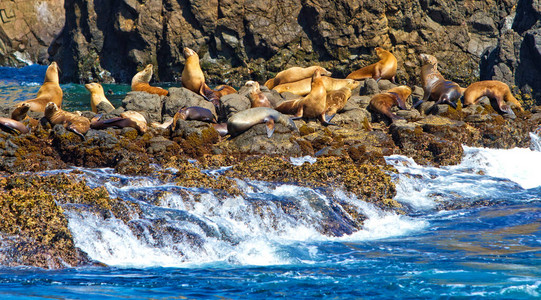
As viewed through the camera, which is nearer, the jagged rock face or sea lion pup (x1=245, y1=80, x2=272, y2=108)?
sea lion pup (x1=245, y1=80, x2=272, y2=108)

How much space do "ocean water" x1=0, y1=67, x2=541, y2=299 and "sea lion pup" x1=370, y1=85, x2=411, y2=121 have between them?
321 centimetres

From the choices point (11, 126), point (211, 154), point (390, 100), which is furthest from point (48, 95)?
point (390, 100)

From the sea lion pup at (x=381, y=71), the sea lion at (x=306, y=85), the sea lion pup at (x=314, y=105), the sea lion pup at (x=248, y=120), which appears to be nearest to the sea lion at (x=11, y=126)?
the sea lion pup at (x=248, y=120)

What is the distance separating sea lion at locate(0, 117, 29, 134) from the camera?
10.2m

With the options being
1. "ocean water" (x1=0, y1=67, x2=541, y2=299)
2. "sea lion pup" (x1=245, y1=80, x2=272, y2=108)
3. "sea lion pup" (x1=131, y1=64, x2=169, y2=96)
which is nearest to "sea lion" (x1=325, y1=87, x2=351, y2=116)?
"sea lion pup" (x1=245, y1=80, x2=272, y2=108)

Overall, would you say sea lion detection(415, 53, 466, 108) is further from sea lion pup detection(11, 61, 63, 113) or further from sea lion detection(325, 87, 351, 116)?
sea lion pup detection(11, 61, 63, 113)

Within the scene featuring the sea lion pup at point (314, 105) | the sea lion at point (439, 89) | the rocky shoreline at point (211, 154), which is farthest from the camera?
the sea lion at point (439, 89)

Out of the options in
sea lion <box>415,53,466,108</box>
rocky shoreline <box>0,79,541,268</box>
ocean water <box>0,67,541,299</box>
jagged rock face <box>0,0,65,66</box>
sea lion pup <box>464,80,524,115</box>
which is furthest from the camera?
jagged rock face <box>0,0,65,66</box>

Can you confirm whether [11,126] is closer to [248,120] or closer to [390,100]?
[248,120]

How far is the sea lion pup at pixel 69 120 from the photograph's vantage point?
1015 cm

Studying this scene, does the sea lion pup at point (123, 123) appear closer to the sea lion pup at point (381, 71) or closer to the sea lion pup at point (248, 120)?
the sea lion pup at point (248, 120)

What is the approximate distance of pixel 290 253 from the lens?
652cm

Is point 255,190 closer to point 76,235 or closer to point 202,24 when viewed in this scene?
point 76,235

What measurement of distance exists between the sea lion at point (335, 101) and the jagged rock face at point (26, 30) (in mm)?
37737
